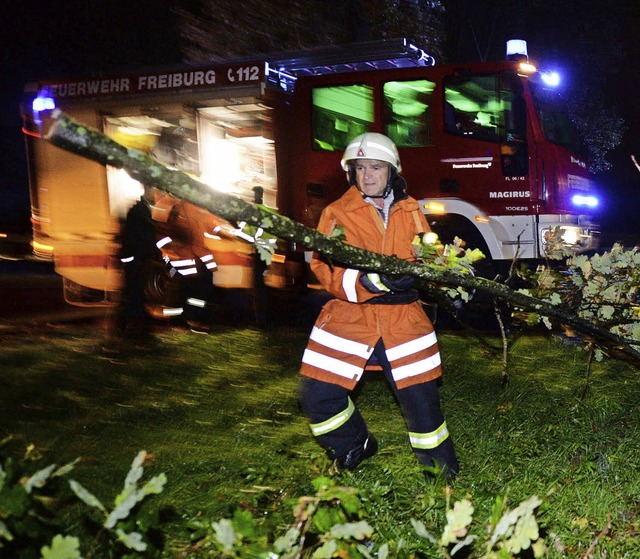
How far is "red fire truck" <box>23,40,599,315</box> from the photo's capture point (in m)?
7.20

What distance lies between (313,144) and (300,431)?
14.5 ft

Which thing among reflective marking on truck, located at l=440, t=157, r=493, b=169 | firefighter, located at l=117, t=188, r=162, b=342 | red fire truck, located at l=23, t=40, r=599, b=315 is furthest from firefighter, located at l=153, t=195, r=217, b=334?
reflective marking on truck, located at l=440, t=157, r=493, b=169

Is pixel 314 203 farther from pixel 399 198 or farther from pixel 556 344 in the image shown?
pixel 399 198

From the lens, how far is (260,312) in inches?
295

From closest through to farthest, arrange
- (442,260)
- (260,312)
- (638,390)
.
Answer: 1. (442,260)
2. (638,390)
3. (260,312)

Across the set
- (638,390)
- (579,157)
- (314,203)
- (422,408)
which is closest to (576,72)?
Answer: (579,157)

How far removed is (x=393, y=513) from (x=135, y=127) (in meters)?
6.81

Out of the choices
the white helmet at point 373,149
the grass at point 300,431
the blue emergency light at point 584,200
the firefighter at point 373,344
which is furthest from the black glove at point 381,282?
the blue emergency light at point 584,200

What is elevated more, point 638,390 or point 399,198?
point 399,198

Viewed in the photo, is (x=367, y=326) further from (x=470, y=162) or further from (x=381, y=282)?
(x=470, y=162)

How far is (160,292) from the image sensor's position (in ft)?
25.9

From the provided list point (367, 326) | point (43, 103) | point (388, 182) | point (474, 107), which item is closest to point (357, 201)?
point (388, 182)

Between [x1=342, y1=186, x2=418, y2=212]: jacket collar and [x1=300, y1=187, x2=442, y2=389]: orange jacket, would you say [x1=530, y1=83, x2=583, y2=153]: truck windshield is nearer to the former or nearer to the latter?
[x1=342, y1=186, x2=418, y2=212]: jacket collar

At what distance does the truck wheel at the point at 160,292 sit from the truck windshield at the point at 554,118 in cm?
437
